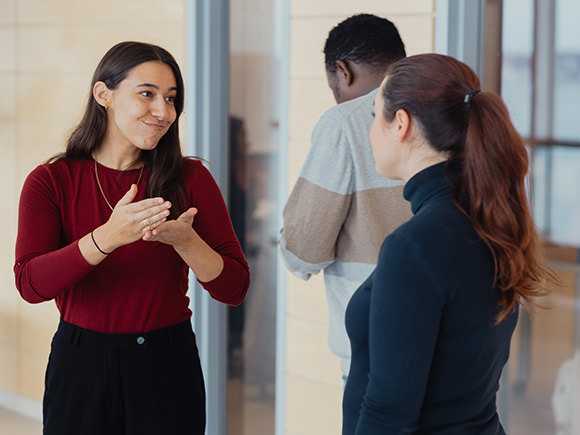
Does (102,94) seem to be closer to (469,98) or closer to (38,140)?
(469,98)

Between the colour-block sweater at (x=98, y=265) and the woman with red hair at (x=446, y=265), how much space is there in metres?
0.54

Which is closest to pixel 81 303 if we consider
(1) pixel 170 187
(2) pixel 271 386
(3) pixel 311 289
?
(1) pixel 170 187

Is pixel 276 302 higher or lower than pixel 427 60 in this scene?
lower

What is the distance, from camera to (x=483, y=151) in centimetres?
106

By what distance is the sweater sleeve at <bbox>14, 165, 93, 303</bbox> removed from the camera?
4.53ft

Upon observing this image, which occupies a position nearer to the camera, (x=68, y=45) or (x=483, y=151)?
(x=483, y=151)

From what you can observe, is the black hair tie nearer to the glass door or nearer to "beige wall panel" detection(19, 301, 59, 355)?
the glass door

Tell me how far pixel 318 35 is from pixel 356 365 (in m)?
1.79

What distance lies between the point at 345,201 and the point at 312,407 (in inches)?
54.8

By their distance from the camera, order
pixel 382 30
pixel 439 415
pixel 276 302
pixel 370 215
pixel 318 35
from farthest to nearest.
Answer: pixel 276 302
pixel 318 35
pixel 382 30
pixel 370 215
pixel 439 415

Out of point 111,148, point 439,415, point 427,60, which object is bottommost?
point 439,415

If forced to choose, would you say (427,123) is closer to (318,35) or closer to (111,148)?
(111,148)

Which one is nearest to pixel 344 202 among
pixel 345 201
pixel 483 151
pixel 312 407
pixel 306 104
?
pixel 345 201

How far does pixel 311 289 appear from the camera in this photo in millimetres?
2750
